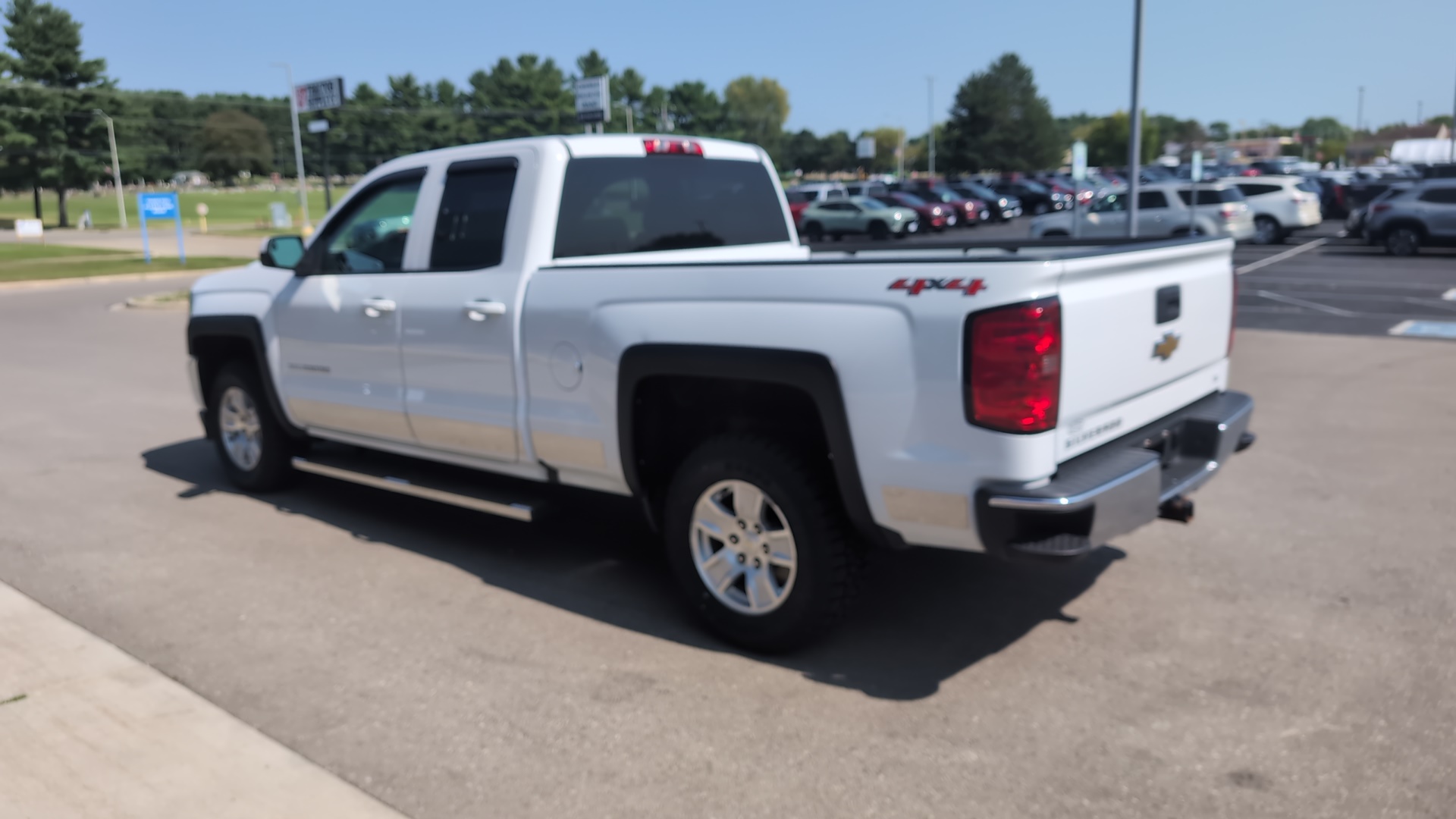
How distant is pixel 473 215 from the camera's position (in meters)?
5.25

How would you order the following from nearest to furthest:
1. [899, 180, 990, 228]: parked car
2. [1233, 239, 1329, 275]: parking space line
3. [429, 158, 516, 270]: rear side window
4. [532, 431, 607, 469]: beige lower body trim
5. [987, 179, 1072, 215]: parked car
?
[532, 431, 607, 469]: beige lower body trim → [429, 158, 516, 270]: rear side window → [1233, 239, 1329, 275]: parking space line → [899, 180, 990, 228]: parked car → [987, 179, 1072, 215]: parked car

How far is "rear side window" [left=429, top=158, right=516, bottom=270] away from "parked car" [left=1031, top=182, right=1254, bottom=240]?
21.8m

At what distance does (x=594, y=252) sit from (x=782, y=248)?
3.80 feet

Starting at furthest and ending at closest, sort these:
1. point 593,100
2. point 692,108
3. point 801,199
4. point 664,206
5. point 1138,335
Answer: point 692,108
point 801,199
point 593,100
point 664,206
point 1138,335

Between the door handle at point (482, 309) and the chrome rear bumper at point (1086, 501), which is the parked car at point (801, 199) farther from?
the chrome rear bumper at point (1086, 501)

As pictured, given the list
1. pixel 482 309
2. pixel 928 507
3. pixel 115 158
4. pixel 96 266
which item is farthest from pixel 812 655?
pixel 115 158

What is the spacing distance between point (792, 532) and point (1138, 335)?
1.38 m

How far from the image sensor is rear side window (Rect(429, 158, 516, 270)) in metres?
5.12

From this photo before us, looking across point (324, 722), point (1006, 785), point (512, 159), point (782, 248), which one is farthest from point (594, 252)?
point (1006, 785)

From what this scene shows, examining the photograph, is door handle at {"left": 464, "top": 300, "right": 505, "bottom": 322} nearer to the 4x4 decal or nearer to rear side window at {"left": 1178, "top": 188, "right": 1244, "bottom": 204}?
the 4x4 decal

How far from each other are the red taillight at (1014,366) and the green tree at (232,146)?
13894 centimetres

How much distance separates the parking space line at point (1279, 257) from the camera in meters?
22.1

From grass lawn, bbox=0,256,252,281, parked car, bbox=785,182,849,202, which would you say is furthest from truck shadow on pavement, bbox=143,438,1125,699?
parked car, bbox=785,182,849,202

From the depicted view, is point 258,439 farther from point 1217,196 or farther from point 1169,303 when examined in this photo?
point 1217,196
